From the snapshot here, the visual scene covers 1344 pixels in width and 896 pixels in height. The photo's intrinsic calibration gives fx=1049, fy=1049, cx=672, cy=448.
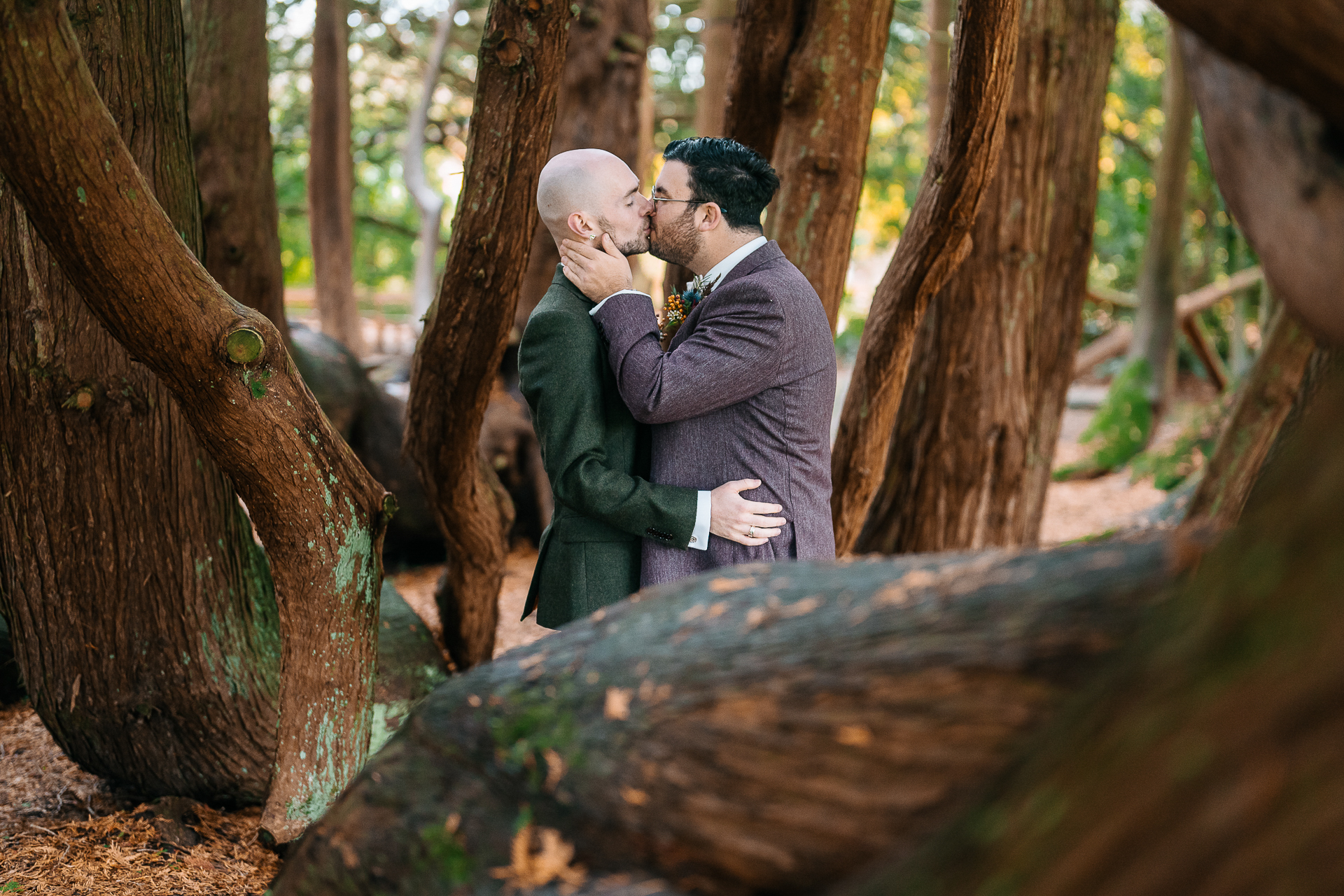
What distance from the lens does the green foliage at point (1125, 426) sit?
36.4 feet

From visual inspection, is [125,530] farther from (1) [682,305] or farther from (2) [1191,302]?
(2) [1191,302]

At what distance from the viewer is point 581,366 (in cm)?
281

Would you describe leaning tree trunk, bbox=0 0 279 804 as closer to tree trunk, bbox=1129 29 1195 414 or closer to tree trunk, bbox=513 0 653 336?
tree trunk, bbox=513 0 653 336

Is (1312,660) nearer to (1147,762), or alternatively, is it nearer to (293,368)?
(1147,762)

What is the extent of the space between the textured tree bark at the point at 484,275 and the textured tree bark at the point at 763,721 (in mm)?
2140

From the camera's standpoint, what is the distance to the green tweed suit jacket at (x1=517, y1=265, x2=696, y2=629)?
2781mm

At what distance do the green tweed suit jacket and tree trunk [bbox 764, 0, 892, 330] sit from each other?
216 centimetres

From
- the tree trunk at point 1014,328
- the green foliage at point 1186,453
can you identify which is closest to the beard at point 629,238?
the tree trunk at point 1014,328

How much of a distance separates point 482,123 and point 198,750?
2.43 metres

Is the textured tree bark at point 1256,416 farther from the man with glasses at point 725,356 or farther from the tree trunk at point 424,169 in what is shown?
the tree trunk at point 424,169

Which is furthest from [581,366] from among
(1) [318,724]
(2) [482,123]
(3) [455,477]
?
(3) [455,477]

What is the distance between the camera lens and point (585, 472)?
2.79m

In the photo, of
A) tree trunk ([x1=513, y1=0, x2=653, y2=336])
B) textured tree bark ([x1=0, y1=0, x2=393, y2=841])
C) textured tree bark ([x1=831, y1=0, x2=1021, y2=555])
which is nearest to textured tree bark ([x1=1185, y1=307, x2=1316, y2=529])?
textured tree bark ([x1=831, y1=0, x2=1021, y2=555])

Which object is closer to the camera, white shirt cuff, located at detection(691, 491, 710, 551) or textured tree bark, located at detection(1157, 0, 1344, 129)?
textured tree bark, located at detection(1157, 0, 1344, 129)
